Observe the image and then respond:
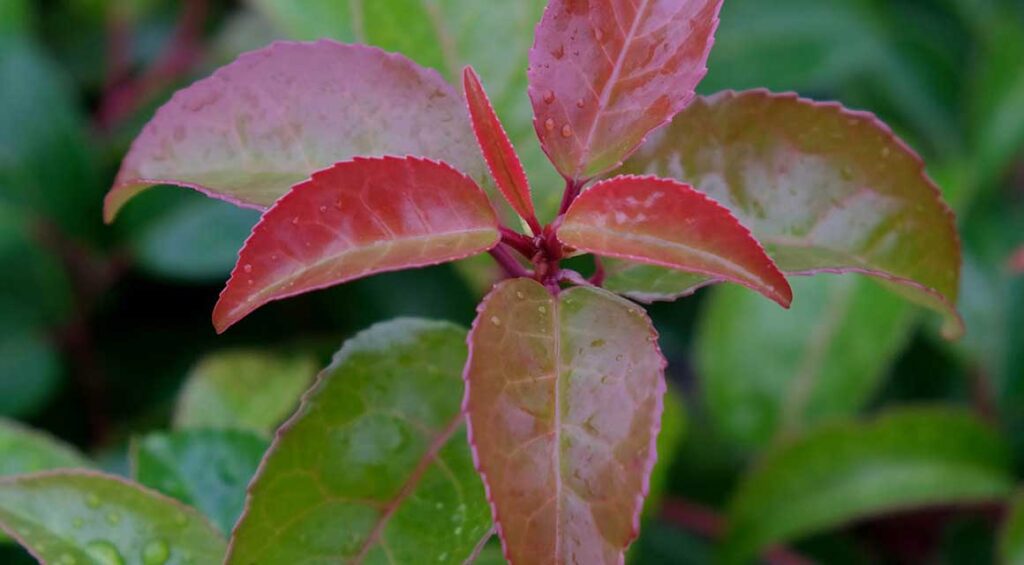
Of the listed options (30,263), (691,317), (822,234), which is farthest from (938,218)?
(30,263)

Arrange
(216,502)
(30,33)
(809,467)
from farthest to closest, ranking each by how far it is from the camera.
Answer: (30,33)
(809,467)
(216,502)

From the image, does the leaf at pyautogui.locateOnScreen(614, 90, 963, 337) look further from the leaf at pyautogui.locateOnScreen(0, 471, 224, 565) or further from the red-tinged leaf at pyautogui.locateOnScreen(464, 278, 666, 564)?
the leaf at pyautogui.locateOnScreen(0, 471, 224, 565)

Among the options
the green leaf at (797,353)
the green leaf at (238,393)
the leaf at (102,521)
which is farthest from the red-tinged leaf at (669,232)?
the green leaf at (797,353)

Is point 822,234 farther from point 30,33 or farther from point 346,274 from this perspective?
point 30,33

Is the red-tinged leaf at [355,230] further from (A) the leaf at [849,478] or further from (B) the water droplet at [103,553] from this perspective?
(A) the leaf at [849,478]

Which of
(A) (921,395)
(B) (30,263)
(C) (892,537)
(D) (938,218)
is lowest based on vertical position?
(C) (892,537)

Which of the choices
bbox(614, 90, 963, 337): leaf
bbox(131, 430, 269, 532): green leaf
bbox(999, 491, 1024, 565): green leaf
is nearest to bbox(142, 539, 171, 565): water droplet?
bbox(131, 430, 269, 532): green leaf
